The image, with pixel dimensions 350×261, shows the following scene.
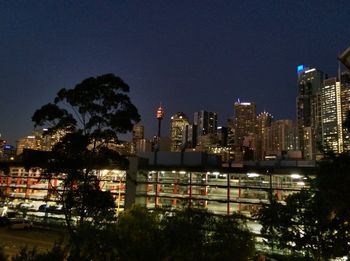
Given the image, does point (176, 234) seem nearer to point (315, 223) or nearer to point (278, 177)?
point (315, 223)

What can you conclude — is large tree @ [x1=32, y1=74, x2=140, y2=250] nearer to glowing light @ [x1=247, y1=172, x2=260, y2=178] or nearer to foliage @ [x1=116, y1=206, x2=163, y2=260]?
foliage @ [x1=116, y1=206, x2=163, y2=260]

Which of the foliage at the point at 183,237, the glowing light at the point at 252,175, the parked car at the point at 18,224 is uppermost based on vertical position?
the glowing light at the point at 252,175

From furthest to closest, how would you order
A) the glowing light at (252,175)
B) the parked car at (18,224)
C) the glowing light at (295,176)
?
the parked car at (18,224), the glowing light at (252,175), the glowing light at (295,176)

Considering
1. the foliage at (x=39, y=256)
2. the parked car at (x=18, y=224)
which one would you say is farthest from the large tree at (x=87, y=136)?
the parked car at (x=18, y=224)

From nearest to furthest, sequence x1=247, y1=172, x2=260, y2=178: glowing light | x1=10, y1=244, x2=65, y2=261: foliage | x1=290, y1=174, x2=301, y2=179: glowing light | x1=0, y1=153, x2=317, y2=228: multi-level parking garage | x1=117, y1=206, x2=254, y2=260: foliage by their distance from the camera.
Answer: x1=10, y1=244, x2=65, y2=261: foliage, x1=117, y1=206, x2=254, y2=260: foliage, x1=290, y1=174, x2=301, y2=179: glowing light, x1=0, y1=153, x2=317, y2=228: multi-level parking garage, x1=247, y1=172, x2=260, y2=178: glowing light

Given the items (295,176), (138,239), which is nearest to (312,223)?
(138,239)

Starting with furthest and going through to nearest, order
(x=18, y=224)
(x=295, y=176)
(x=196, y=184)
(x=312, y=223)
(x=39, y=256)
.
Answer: (x=18, y=224) → (x=196, y=184) → (x=295, y=176) → (x=312, y=223) → (x=39, y=256)

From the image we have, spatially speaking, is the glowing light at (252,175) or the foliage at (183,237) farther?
the glowing light at (252,175)

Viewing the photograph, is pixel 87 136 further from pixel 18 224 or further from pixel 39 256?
pixel 18 224

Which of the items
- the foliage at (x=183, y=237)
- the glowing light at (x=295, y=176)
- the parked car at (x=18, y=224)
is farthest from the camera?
the parked car at (x=18, y=224)

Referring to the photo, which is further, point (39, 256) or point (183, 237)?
point (183, 237)

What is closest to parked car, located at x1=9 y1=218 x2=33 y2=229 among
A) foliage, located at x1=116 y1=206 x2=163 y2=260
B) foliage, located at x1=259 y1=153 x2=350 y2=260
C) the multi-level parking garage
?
the multi-level parking garage

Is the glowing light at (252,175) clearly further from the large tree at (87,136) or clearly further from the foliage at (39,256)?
the foliage at (39,256)

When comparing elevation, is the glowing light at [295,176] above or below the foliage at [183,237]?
above
